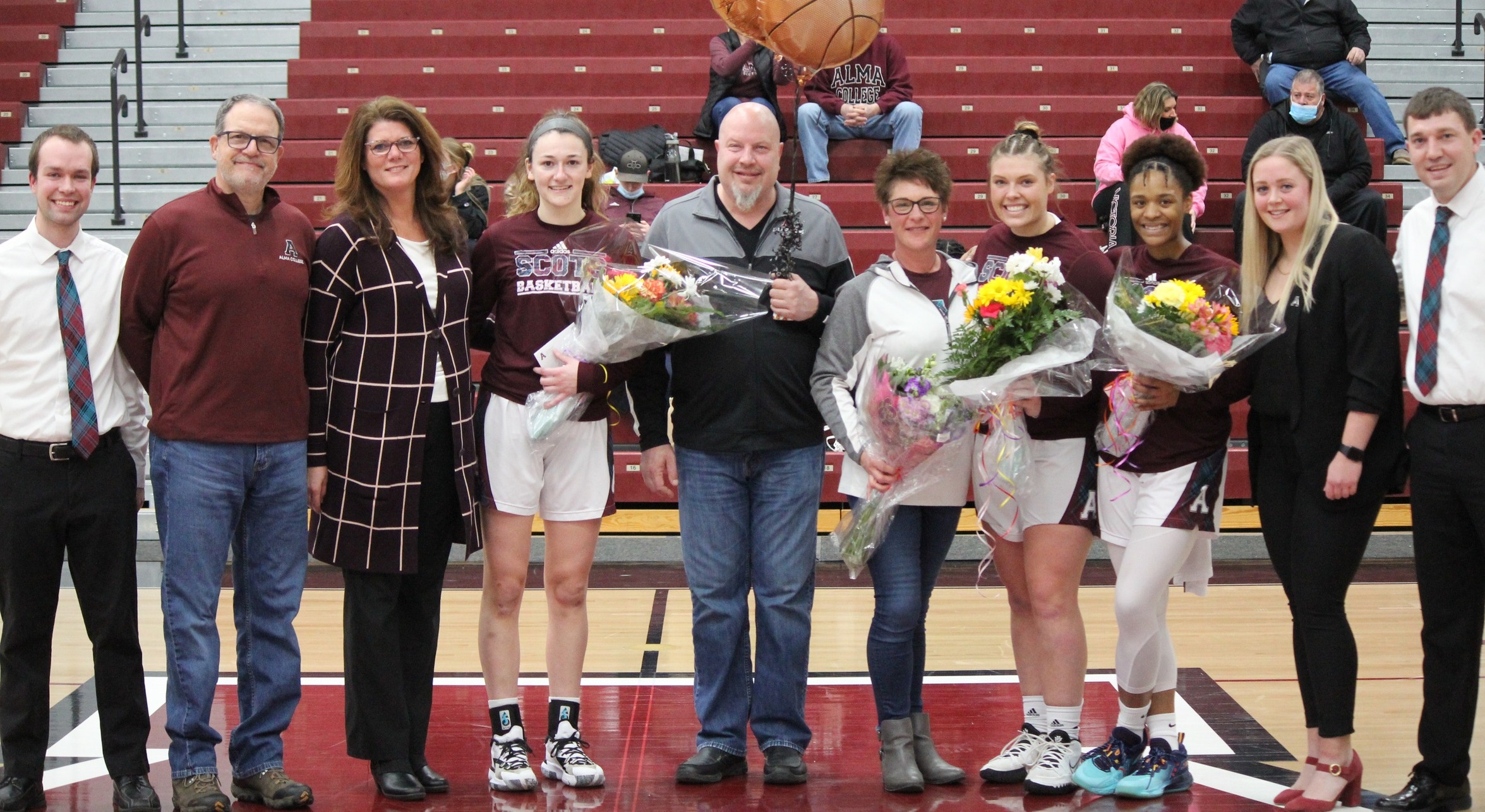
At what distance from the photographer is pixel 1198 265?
10.2 feet

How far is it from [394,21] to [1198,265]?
7.23 m

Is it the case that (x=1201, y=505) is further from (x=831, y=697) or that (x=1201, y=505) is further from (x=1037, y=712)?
(x=831, y=697)

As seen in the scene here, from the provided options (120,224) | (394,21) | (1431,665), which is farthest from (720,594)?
(394,21)

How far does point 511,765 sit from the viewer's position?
321 centimetres

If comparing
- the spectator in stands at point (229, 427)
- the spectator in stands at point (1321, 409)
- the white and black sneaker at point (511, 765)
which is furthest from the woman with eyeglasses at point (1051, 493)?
the spectator in stands at point (229, 427)

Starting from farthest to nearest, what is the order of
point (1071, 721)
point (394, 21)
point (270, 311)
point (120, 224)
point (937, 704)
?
point (394, 21) → point (120, 224) → point (937, 704) → point (1071, 721) → point (270, 311)

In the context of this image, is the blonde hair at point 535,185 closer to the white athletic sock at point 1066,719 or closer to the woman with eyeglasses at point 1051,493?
the woman with eyeglasses at point 1051,493

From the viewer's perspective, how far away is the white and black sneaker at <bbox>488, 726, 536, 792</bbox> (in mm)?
3191

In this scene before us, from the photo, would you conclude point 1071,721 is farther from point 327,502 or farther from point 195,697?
point 195,697

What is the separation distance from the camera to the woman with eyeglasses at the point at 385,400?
311 cm

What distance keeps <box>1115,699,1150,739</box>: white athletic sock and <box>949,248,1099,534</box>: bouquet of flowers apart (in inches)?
27.0

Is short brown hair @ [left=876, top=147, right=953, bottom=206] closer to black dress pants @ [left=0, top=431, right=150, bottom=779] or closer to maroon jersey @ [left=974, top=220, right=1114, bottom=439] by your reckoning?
maroon jersey @ [left=974, top=220, right=1114, bottom=439]

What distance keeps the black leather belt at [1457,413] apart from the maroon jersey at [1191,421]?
0.39 metres

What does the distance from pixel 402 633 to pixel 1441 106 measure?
103 inches
